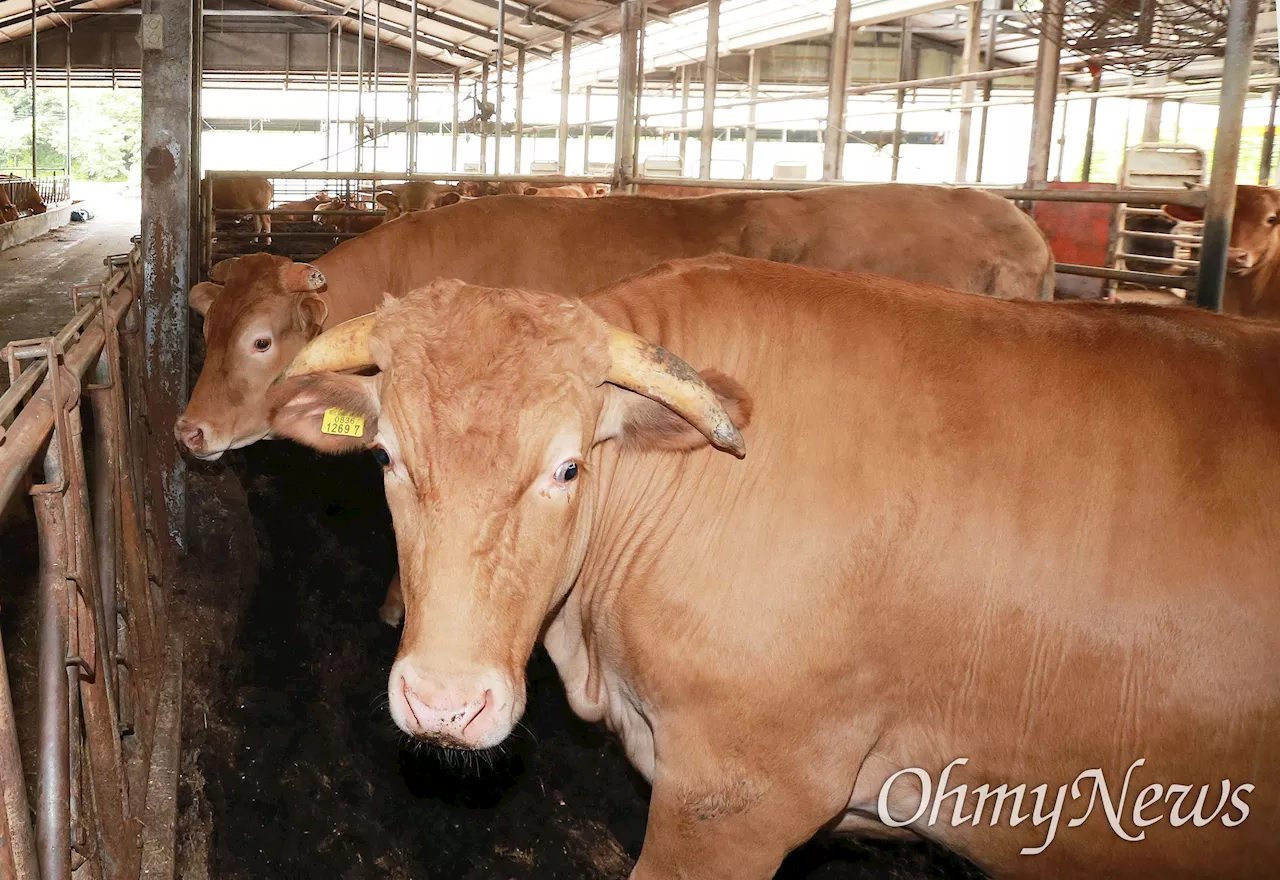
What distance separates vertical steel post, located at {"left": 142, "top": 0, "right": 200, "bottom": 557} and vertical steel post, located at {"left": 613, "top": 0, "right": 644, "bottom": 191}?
3.92 m

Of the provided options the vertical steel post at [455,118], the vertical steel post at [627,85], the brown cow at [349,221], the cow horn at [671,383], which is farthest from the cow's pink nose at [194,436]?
the vertical steel post at [455,118]

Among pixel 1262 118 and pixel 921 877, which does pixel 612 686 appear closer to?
pixel 921 877

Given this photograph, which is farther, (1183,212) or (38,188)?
(38,188)

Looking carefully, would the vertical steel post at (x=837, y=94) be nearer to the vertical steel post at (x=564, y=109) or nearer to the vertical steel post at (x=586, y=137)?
the vertical steel post at (x=564, y=109)

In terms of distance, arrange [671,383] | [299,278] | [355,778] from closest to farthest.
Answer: [671,383] < [355,778] < [299,278]

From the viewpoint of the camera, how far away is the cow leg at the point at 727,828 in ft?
7.73

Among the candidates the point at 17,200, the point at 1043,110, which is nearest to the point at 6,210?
the point at 17,200

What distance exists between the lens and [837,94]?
9.97 meters

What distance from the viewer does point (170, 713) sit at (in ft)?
12.8

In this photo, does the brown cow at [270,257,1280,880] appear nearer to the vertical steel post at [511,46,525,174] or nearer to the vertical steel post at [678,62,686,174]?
the vertical steel post at [678,62,686,174]

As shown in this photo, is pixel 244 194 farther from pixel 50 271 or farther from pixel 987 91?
pixel 987 91

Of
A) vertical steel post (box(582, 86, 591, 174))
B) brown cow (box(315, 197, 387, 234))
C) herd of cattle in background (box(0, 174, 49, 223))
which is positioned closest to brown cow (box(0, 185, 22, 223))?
herd of cattle in background (box(0, 174, 49, 223))

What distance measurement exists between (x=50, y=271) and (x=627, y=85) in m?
9.53

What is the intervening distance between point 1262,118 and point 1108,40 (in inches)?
772
